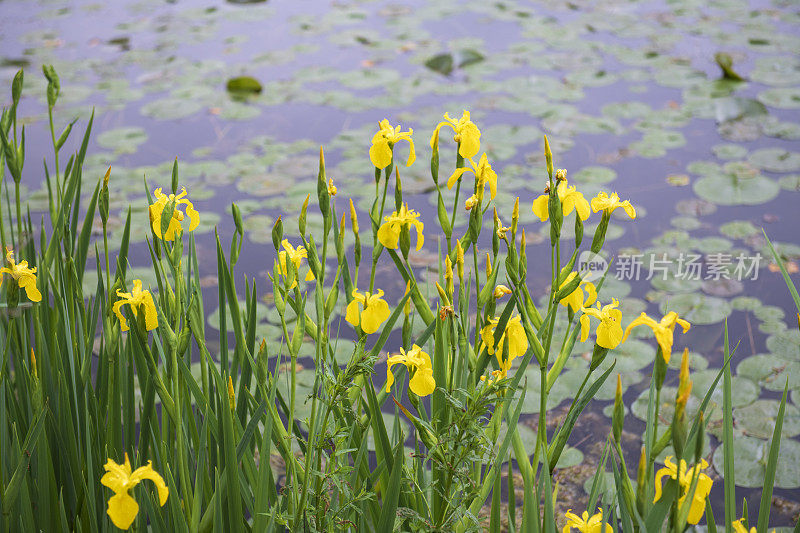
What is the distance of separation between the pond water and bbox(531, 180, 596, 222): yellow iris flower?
0.99m

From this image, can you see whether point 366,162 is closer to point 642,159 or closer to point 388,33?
point 642,159

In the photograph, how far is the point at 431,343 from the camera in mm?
942

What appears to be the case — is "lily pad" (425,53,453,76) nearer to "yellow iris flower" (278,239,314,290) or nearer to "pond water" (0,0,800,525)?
"pond water" (0,0,800,525)

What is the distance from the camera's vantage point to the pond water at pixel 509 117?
6.23 ft

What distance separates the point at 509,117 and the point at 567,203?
2.43 meters

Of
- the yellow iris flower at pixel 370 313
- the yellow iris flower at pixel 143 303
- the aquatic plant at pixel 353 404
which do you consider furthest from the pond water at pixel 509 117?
the yellow iris flower at pixel 143 303

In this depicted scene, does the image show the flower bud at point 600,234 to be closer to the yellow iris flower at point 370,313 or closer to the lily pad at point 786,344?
the yellow iris flower at point 370,313

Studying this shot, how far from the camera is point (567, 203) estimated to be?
65 centimetres

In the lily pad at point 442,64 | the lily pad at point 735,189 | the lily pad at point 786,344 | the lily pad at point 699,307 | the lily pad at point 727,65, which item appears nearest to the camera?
the lily pad at point 786,344

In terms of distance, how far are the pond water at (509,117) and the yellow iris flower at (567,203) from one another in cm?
99

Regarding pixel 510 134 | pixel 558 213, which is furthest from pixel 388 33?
pixel 558 213

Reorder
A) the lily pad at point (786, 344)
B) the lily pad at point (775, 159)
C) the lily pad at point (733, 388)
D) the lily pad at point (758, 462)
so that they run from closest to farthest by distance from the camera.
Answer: the lily pad at point (758, 462) → the lily pad at point (733, 388) → the lily pad at point (786, 344) → the lily pad at point (775, 159)

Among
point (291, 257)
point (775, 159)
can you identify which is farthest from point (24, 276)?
point (775, 159)

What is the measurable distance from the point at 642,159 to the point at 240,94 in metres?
1.82
